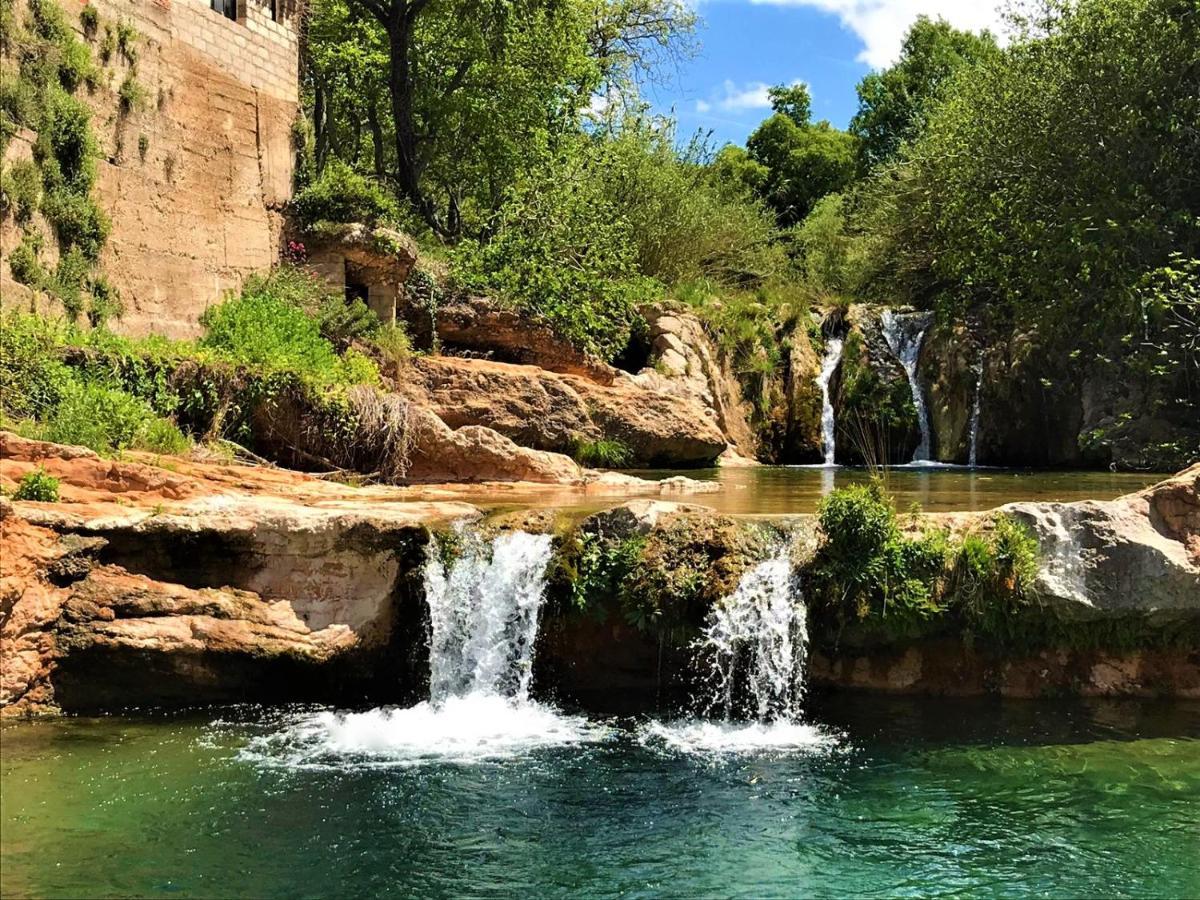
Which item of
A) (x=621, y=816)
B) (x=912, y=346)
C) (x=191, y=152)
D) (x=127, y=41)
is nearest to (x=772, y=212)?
(x=912, y=346)

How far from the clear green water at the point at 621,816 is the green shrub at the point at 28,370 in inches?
159

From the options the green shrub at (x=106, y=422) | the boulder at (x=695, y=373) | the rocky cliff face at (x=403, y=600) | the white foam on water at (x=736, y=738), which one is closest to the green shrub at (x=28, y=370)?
the green shrub at (x=106, y=422)

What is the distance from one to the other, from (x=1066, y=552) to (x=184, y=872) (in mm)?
6339

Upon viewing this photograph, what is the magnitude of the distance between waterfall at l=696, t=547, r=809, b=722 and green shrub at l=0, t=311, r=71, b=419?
22.0 ft

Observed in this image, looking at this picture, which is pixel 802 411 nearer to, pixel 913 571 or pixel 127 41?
pixel 127 41

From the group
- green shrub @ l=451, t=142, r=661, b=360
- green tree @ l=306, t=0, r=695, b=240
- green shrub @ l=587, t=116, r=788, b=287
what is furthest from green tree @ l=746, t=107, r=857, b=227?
green shrub @ l=451, t=142, r=661, b=360

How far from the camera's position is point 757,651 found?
27.3 feet

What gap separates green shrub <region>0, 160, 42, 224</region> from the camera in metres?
12.7

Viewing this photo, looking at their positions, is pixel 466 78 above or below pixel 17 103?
above

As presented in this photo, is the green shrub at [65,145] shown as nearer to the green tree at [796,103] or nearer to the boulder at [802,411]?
the boulder at [802,411]

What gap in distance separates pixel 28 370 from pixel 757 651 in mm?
7645

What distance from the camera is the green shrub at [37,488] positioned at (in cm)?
840

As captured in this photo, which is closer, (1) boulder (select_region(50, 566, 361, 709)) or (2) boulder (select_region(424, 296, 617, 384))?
(1) boulder (select_region(50, 566, 361, 709))

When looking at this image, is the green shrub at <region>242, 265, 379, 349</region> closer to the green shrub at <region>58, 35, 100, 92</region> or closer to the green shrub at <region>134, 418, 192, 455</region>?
the green shrub at <region>58, 35, 100, 92</region>
